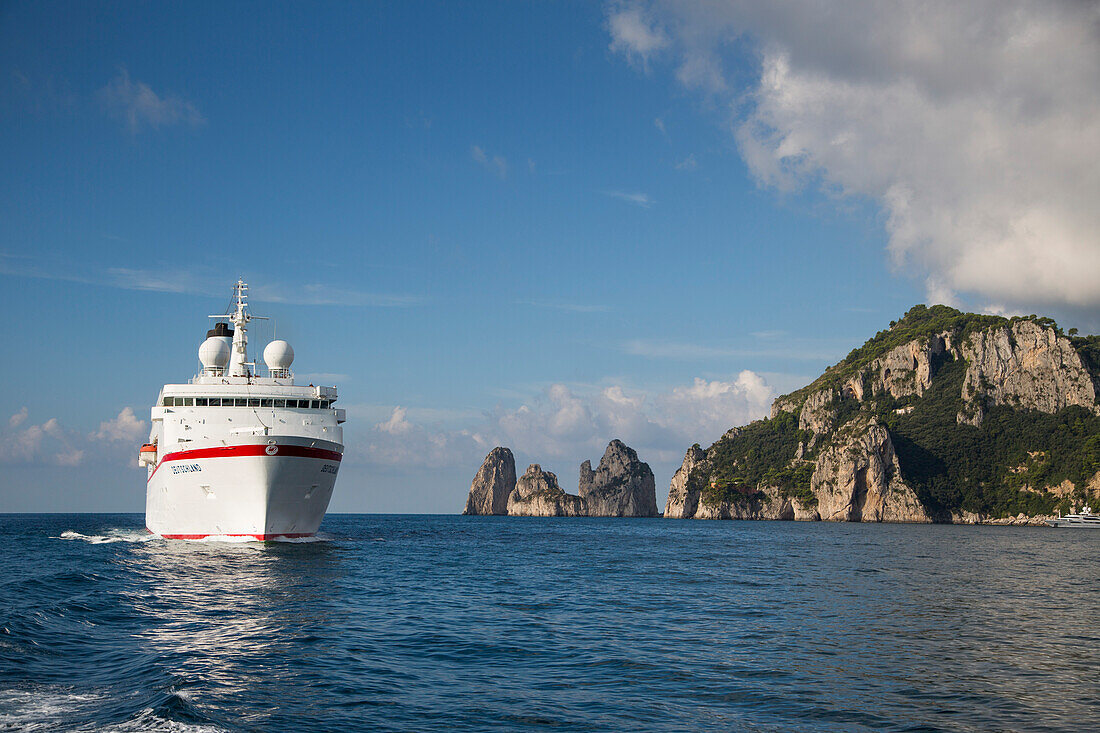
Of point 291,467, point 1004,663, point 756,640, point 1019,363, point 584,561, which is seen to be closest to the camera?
point 1004,663

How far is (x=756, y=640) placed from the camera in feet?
76.3

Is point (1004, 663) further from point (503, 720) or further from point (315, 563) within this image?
point (315, 563)

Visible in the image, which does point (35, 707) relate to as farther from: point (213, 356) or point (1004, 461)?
point (1004, 461)

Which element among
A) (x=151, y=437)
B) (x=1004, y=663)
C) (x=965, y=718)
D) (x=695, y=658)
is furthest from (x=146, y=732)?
(x=151, y=437)

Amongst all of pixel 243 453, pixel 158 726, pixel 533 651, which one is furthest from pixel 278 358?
pixel 158 726

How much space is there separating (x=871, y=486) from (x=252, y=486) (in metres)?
169

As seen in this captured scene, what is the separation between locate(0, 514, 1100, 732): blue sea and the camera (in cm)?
1547

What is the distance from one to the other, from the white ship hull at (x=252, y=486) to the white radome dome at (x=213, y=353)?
1188 centimetres

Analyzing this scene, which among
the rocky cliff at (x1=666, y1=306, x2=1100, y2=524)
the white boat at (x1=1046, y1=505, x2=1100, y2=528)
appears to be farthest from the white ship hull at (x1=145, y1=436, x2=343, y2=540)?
the rocky cliff at (x1=666, y1=306, x2=1100, y2=524)

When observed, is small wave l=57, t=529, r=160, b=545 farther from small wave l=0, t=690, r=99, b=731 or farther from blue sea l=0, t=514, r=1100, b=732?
small wave l=0, t=690, r=99, b=731

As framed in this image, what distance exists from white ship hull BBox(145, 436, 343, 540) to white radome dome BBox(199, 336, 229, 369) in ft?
39.0

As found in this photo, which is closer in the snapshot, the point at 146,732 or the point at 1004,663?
the point at 146,732

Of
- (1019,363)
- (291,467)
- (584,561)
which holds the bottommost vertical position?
(584,561)

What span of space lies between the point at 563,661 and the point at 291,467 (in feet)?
111
